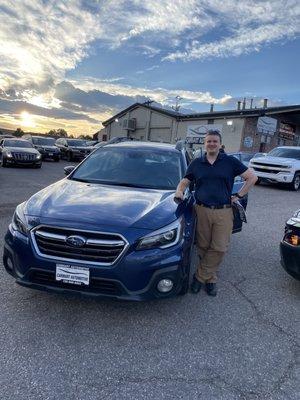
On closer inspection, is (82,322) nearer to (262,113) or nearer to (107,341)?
(107,341)

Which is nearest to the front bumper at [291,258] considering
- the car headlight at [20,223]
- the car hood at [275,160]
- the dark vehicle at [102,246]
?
the dark vehicle at [102,246]

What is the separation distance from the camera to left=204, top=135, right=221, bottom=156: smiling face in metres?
A: 3.82

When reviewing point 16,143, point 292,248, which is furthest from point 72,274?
point 16,143

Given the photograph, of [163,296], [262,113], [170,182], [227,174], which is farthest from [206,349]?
[262,113]

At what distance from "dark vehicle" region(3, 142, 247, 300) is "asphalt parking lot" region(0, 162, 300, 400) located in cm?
37

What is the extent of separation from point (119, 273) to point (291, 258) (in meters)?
2.02

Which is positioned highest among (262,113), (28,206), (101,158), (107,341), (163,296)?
(262,113)

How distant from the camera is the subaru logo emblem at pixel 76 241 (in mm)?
3111

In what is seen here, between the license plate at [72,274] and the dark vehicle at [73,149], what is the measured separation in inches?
870

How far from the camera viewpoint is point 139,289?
10.3 feet

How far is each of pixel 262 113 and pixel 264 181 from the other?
45.0 ft

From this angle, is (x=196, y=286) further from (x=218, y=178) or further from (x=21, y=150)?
(x=21, y=150)

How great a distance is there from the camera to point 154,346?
3062 millimetres

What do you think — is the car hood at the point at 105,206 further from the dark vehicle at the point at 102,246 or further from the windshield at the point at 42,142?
the windshield at the point at 42,142
